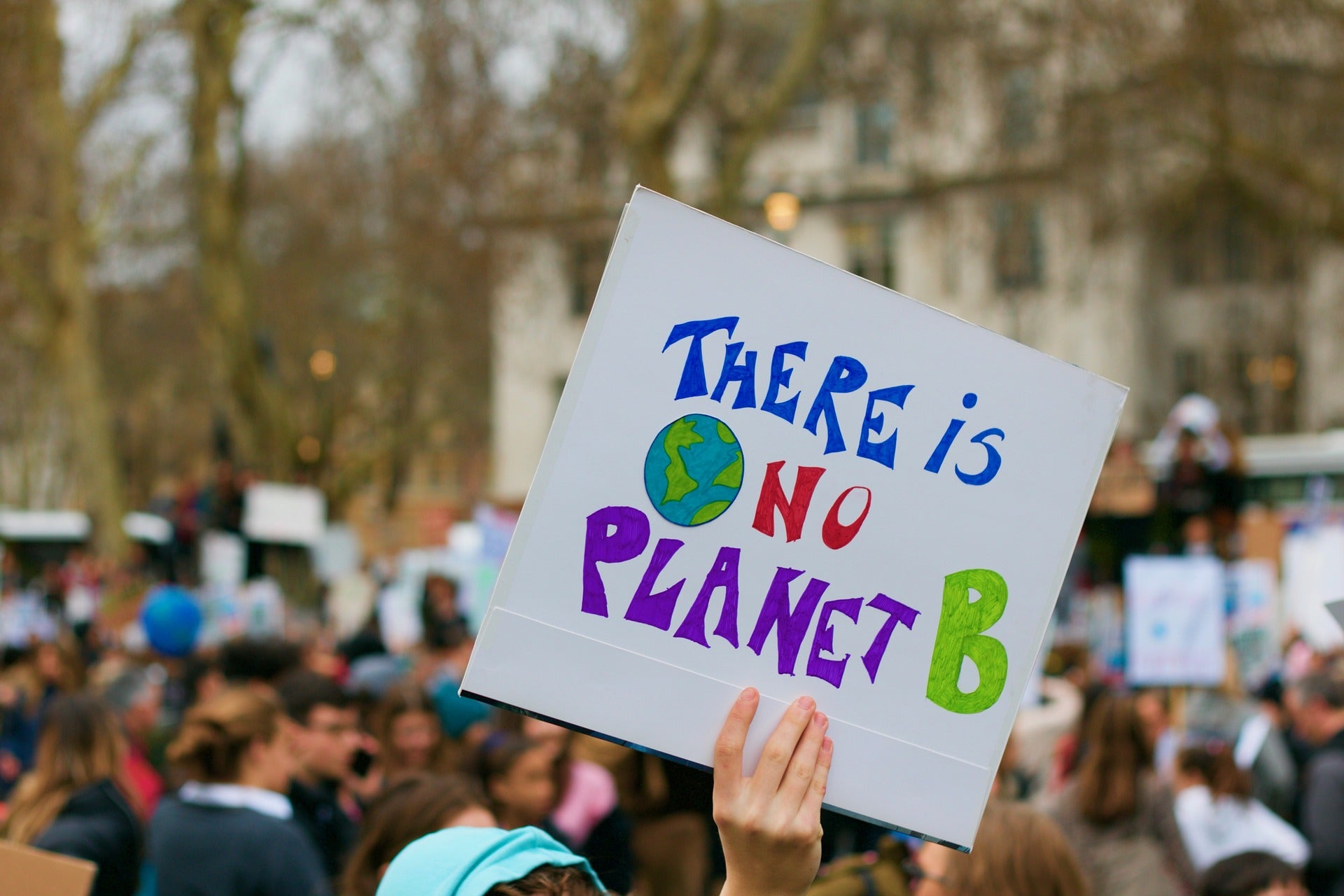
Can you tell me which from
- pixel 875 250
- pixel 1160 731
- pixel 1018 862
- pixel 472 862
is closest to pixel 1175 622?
pixel 1160 731

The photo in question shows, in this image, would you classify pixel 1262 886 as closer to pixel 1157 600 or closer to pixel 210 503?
pixel 1157 600

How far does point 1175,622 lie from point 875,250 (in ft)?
102

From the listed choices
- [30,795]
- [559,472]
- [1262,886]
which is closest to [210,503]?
[30,795]

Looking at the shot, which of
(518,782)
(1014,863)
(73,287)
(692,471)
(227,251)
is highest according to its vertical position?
(227,251)

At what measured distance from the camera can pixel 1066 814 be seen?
4.50 m

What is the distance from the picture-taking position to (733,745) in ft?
5.76

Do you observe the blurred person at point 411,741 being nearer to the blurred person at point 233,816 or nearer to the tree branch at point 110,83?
the blurred person at point 233,816

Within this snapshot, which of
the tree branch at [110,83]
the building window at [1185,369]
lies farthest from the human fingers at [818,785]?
the building window at [1185,369]

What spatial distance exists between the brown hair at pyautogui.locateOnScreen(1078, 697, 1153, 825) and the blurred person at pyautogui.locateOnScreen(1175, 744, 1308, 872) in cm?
28

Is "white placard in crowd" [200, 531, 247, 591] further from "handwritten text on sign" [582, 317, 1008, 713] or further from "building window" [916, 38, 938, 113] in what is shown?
"handwritten text on sign" [582, 317, 1008, 713]

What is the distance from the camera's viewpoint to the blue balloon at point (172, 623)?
31.3 feet

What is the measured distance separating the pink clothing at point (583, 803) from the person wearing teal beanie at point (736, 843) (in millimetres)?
3107

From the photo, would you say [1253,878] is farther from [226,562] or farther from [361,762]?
[226,562]

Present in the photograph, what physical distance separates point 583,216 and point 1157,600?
11109 mm
